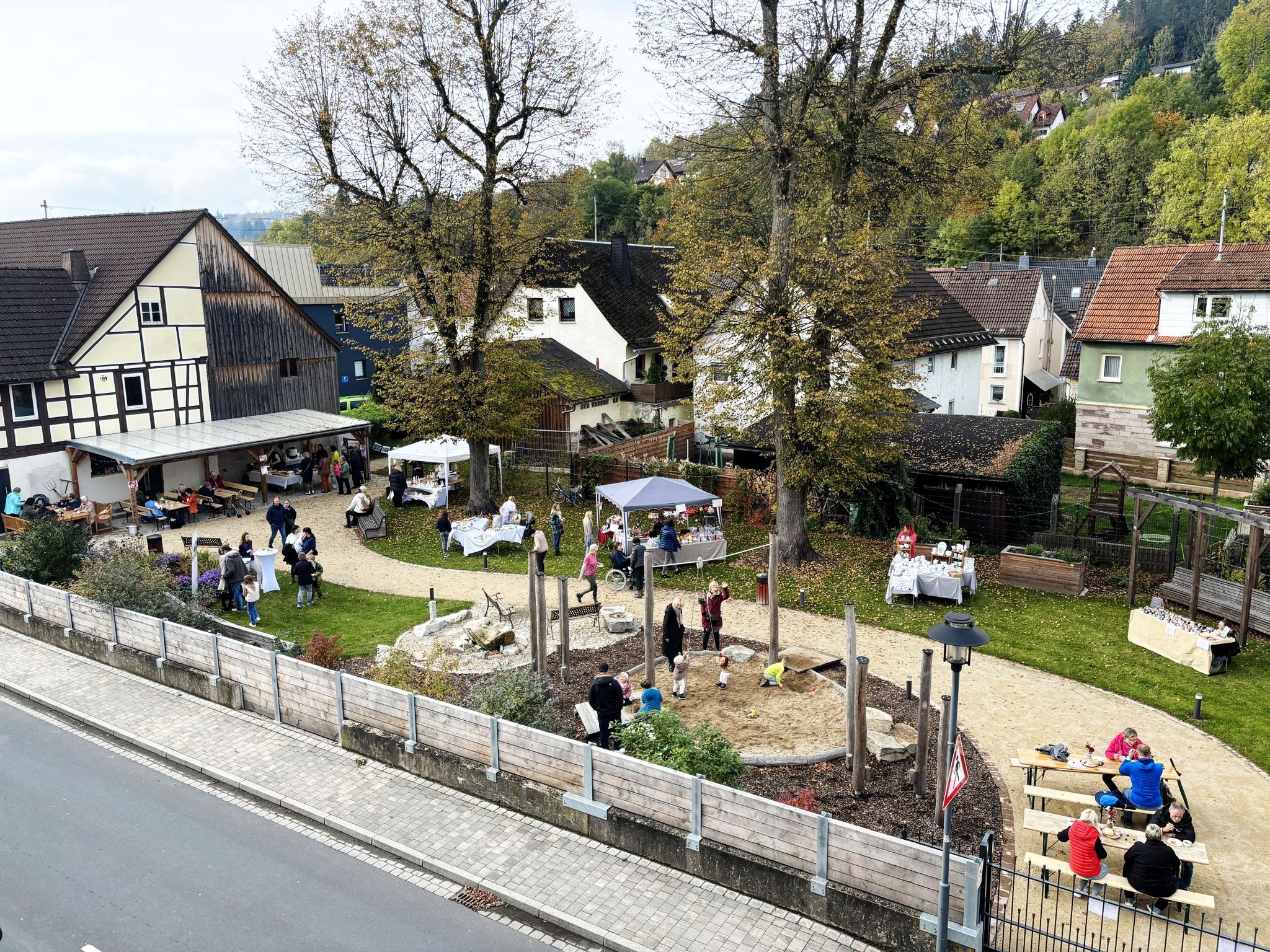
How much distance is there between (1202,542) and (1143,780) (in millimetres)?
8725

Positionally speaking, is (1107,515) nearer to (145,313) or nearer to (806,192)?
(806,192)

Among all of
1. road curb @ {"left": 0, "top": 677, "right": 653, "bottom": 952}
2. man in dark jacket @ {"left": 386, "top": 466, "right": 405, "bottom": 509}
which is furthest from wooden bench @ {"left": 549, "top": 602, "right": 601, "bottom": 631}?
man in dark jacket @ {"left": 386, "top": 466, "right": 405, "bottom": 509}

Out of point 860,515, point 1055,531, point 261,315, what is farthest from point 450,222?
point 1055,531

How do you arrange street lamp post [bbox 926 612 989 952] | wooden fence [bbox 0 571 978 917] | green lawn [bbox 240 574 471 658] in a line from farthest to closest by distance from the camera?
1. green lawn [bbox 240 574 471 658]
2. wooden fence [bbox 0 571 978 917]
3. street lamp post [bbox 926 612 989 952]

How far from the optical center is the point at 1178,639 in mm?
17000

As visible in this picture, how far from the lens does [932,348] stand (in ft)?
119

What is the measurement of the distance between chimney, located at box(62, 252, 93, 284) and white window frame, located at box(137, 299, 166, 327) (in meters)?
2.26

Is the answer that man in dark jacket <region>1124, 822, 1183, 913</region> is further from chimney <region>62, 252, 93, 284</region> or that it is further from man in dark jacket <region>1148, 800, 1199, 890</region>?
chimney <region>62, 252, 93, 284</region>

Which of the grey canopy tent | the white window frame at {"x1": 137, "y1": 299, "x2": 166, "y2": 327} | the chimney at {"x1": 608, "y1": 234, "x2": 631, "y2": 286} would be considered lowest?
the grey canopy tent

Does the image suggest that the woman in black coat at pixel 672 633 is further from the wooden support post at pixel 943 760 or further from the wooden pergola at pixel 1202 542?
the wooden pergola at pixel 1202 542

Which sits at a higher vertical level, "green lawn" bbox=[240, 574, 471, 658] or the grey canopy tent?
the grey canopy tent

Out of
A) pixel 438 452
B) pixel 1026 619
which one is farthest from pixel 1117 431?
pixel 438 452

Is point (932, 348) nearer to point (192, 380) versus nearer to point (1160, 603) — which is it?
point (1160, 603)

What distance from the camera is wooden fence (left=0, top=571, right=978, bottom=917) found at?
9391 mm
